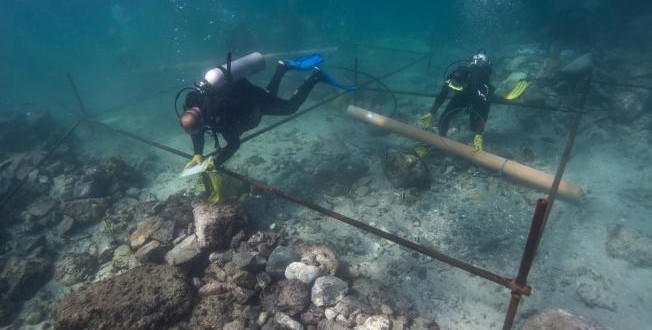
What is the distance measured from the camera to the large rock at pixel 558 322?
352 cm

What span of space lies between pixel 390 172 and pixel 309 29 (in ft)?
61.2

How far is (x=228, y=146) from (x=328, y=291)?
8.00ft

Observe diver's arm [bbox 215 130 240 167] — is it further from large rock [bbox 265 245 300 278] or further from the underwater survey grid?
large rock [bbox 265 245 300 278]

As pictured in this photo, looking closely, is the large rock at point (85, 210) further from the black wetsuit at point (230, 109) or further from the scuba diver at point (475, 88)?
the scuba diver at point (475, 88)

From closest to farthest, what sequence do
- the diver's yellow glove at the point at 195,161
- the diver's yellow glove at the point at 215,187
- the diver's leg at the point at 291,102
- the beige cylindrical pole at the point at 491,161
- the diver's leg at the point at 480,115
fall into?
1. the diver's yellow glove at the point at 195,161
2. the beige cylindrical pole at the point at 491,161
3. the diver's yellow glove at the point at 215,187
4. the diver's leg at the point at 291,102
5. the diver's leg at the point at 480,115

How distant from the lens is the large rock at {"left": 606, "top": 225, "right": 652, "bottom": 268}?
4746 millimetres

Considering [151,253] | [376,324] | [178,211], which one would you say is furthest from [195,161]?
[376,324]

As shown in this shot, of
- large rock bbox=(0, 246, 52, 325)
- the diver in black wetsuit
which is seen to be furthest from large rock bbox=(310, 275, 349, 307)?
large rock bbox=(0, 246, 52, 325)

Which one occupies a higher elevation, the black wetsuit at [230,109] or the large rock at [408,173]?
the black wetsuit at [230,109]

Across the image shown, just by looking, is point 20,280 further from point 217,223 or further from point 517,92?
point 517,92

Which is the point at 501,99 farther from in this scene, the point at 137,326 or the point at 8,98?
the point at 8,98

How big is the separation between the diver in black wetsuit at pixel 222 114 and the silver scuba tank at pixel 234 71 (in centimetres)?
8

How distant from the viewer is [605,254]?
4.91 metres

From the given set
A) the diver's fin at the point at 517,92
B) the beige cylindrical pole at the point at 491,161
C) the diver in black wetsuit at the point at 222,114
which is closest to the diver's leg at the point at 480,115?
the beige cylindrical pole at the point at 491,161
